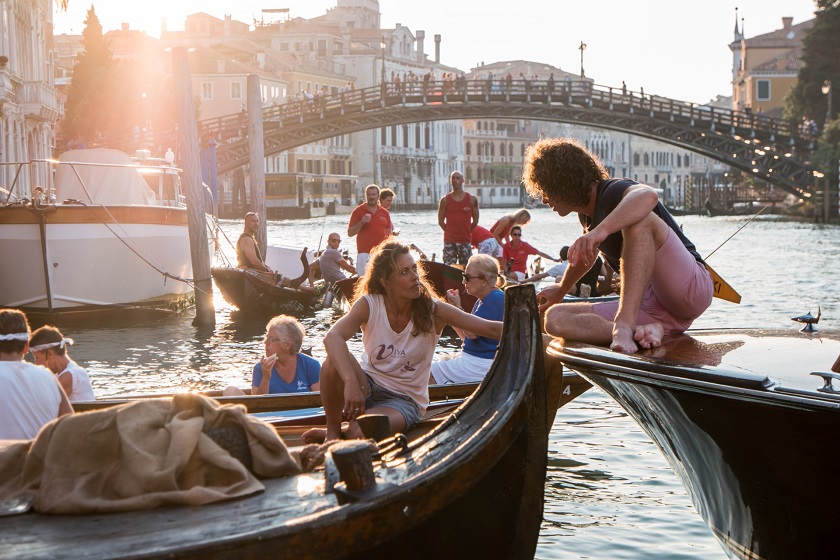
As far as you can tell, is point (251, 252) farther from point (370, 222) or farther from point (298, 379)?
point (298, 379)

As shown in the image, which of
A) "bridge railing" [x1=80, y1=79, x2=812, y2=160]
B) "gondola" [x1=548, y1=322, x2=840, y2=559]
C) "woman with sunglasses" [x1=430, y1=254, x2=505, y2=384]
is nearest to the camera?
"gondola" [x1=548, y1=322, x2=840, y2=559]

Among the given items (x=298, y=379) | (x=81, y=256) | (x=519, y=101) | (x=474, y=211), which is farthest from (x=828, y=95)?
(x=298, y=379)

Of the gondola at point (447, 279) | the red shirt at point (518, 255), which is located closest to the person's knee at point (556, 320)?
the gondola at point (447, 279)

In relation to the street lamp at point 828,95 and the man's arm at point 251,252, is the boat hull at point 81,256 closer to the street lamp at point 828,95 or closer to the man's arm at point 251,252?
the man's arm at point 251,252

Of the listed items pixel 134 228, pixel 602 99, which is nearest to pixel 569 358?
pixel 134 228

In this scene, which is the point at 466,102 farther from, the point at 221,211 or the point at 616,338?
the point at 616,338

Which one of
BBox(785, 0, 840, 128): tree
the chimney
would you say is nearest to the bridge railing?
BBox(785, 0, 840, 128): tree

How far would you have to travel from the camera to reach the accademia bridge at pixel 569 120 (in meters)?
35.9

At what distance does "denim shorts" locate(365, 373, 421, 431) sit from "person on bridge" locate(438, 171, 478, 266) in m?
6.97

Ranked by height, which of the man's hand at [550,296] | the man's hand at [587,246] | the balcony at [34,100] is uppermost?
the balcony at [34,100]

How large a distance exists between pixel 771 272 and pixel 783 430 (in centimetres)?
1659

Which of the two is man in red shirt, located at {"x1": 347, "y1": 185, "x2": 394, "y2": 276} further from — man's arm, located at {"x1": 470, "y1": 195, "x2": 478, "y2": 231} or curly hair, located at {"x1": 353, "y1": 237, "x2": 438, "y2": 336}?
curly hair, located at {"x1": 353, "y1": 237, "x2": 438, "y2": 336}

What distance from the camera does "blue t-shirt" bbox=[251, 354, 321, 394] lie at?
5191 mm

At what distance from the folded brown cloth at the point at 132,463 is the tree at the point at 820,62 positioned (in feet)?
146
